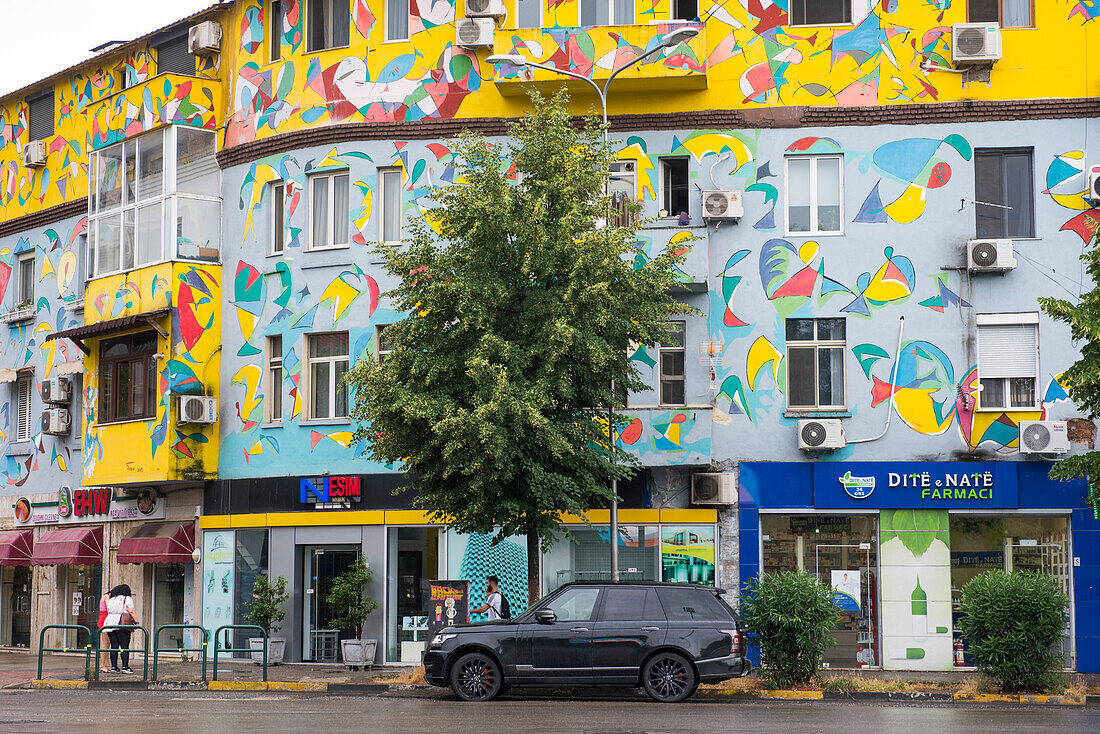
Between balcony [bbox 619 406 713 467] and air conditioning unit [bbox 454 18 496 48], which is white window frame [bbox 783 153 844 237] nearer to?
balcony [bbox 619 406 713 467]

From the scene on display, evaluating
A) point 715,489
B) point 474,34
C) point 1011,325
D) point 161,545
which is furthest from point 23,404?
point 1011,325

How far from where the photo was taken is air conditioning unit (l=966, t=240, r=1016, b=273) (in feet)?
81.3

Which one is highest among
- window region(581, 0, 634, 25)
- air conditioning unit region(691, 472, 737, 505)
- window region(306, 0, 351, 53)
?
window region(306, 0, 351, 53)

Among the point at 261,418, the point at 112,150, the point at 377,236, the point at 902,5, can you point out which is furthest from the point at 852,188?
the point at 112,150

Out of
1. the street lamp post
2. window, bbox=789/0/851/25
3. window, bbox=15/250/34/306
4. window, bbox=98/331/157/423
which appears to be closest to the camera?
the street lamp post

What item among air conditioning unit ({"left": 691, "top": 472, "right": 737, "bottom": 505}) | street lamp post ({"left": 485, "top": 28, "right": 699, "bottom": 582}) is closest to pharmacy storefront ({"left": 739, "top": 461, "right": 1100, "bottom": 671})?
air conditioning unit ({"left": 691, "top": 472, "right": 737, "bottom": 505})

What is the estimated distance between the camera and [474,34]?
87.1ft

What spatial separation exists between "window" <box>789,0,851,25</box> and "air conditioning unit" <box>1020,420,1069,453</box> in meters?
8.30

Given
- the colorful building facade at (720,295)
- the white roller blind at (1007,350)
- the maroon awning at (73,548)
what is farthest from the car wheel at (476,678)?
the maroon awning at (73,548)

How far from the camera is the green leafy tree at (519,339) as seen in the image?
2117 cm

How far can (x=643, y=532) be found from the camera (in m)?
25.7

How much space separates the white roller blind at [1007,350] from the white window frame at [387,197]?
11.1 metres

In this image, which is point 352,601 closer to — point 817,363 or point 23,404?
point 817,363

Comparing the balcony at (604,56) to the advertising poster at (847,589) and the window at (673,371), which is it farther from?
the advertising poster at (847,589)
